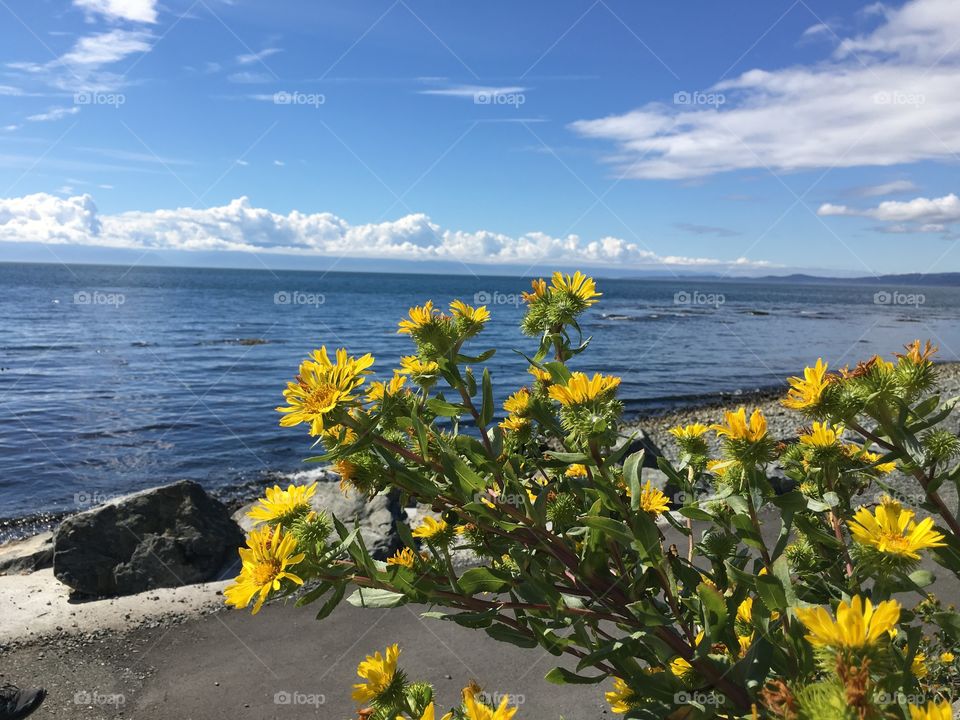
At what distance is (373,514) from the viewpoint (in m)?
7.52

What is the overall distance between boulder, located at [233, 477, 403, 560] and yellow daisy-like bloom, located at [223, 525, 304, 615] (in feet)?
16.1

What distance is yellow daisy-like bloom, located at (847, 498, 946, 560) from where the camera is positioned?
1332mm

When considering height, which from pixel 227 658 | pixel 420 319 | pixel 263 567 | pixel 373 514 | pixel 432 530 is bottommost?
pixel 227 658

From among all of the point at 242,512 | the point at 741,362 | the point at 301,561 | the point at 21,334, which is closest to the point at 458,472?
the point at 301,561

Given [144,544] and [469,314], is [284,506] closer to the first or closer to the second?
[469,314]

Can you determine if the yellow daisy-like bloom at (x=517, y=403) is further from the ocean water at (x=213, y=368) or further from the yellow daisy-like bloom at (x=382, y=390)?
the ocean water at (x=213, y=368)

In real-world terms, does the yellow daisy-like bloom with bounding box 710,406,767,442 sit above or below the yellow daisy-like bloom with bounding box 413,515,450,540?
above

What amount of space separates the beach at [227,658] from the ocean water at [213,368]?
2.94m

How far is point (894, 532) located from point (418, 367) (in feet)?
4.14

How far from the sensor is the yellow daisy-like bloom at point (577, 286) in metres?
2.22

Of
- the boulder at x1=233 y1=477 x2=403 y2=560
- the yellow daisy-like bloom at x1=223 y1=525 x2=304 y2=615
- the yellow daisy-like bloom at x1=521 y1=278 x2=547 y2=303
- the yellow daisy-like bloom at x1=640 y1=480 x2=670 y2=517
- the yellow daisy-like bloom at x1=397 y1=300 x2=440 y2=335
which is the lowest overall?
the boulder at x1=233 y1=477 x2=403 y2=560

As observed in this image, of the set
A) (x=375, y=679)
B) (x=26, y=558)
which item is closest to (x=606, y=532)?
(x=375, y=679)

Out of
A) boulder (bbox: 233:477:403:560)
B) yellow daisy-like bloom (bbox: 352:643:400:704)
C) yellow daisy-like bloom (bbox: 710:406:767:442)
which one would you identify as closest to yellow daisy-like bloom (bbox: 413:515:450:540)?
yellow daisy-like bloom (bbox: 352:643:400:704)

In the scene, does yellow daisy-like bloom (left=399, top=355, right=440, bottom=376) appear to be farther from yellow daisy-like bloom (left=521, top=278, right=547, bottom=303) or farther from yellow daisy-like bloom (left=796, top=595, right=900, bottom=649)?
yellow daisy-like bloom (left=796, top=595, right=900, bottom=649)
